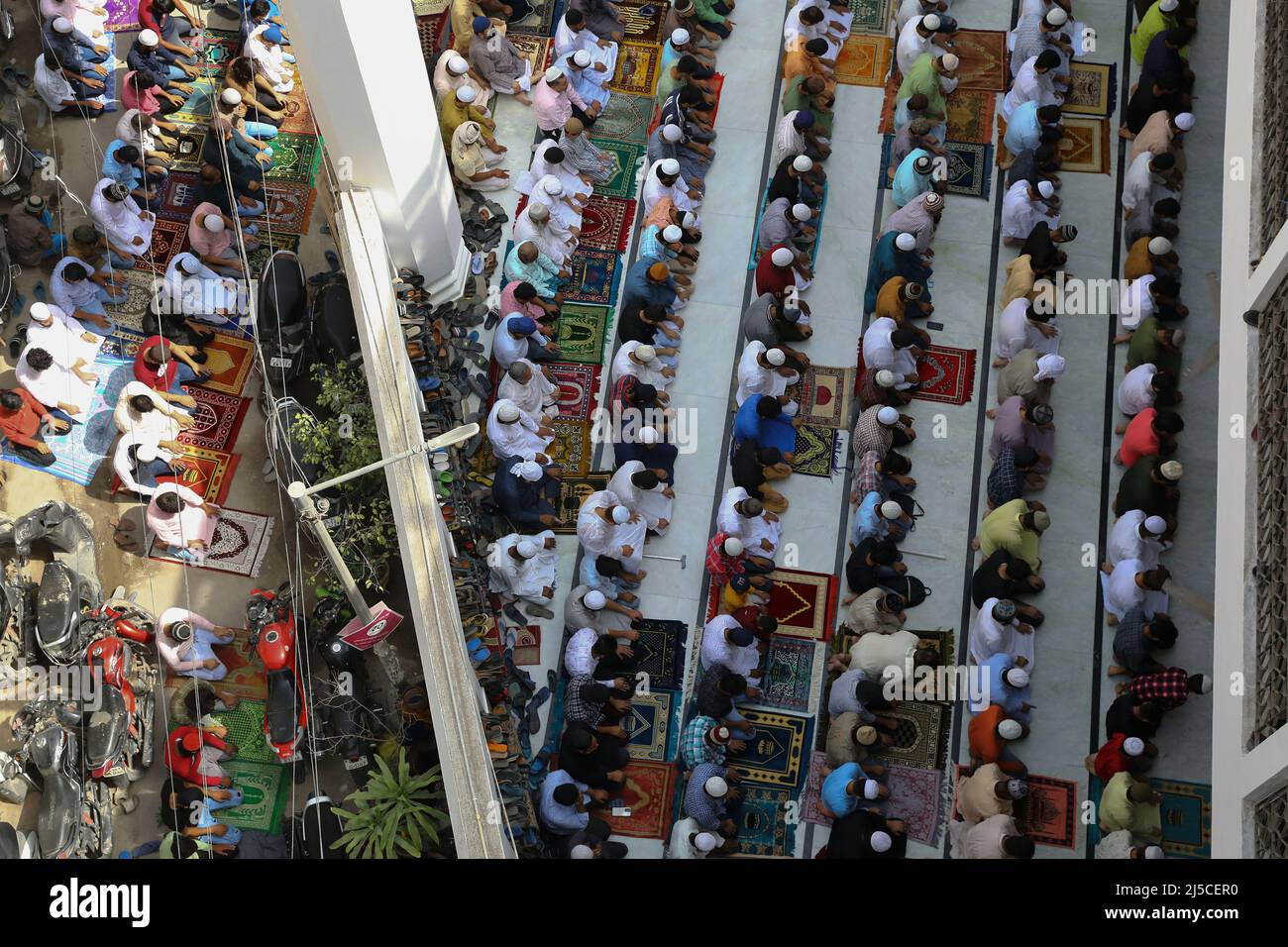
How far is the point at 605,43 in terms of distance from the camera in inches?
539

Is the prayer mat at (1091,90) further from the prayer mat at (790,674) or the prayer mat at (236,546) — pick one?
the prayer mat at (236,546)

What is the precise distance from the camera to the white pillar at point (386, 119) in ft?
33.2

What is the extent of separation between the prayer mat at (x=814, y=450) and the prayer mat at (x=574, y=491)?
5.16 ft

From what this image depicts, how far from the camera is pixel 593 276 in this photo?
42.3 feet

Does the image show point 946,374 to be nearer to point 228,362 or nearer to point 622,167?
point 622,167

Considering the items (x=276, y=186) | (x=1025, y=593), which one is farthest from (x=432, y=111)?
(x=1025, y=593)

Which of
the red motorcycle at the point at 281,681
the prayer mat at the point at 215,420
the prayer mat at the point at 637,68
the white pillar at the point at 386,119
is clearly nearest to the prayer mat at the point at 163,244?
the prayer mat at the point at 215,420

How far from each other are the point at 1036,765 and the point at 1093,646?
1046 millimetres

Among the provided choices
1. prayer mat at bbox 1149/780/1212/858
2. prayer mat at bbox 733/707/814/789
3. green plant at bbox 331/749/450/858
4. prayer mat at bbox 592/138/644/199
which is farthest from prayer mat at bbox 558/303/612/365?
prayer mat at bbox 1149/780/1212/858

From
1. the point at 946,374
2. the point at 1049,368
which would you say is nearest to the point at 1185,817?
the point at 1049,368

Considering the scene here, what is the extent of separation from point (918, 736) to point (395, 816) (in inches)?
153

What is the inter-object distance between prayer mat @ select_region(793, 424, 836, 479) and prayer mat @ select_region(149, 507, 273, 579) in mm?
4405

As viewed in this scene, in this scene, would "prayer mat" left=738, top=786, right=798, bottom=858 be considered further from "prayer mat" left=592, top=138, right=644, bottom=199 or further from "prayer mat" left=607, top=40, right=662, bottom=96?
"prayer mat" left=607, top=40, right=662, bottom=96

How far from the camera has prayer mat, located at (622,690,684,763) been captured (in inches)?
435
